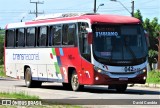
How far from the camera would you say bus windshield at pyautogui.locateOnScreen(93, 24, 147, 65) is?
22719 millimetres

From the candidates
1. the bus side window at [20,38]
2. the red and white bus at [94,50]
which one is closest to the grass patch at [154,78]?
the bus side window at [20,38]

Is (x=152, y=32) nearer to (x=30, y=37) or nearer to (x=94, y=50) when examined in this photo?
(x=30, y=37)

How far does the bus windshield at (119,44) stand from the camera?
2272 cm

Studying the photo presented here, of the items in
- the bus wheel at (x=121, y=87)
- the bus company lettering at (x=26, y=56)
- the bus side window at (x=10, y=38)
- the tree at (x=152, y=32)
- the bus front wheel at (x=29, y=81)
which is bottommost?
the tree at (x=152, y=32)

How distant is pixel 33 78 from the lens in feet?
93.0

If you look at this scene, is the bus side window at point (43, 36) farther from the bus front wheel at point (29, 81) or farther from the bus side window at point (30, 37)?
the bus front wheel at point (29, 81)

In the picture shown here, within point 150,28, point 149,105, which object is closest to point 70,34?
point 149,105

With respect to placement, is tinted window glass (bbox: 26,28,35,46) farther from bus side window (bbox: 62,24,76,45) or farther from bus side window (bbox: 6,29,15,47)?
bus side window (bbox: 62,24,76,45)

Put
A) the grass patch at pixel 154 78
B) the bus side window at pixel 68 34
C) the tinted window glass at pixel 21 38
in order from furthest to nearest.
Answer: the grass patch at pixel 154 78 < the tinted window glass at pixel 21 38 < the bus side window at pixel 68 34

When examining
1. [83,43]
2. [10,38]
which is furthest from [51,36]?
[10,38]

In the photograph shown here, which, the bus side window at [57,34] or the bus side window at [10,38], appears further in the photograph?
the bus side window at [10,38]

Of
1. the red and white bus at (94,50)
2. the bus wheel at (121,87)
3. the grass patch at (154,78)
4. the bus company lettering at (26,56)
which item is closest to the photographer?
the red and white bus at (94,50)

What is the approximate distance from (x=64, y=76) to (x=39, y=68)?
3.02 meters

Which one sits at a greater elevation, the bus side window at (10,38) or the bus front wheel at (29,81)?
the bus side window at (10,38)
